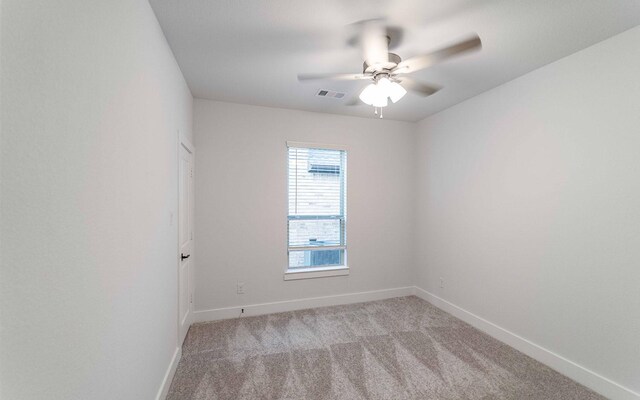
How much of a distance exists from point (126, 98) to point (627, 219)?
325 cm

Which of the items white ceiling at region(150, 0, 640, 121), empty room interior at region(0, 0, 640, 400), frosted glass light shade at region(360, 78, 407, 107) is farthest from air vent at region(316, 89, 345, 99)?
frosted glass light shade at region(360, 78, 407, 107)

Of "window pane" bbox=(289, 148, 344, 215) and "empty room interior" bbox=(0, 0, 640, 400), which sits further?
"window pane" bbox=(289, 148, 344, 215)

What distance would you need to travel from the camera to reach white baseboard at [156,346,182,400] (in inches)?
78.0

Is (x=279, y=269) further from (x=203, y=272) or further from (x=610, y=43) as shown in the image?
(x=610, y=43)

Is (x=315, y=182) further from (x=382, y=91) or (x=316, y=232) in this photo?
(x=382, y=91)

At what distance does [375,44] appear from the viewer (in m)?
2.05

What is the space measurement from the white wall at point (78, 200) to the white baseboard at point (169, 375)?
0.93ft

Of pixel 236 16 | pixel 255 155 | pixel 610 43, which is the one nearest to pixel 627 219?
pixel 610 43

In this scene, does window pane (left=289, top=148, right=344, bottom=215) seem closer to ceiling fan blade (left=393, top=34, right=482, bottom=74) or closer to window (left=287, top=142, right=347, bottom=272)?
window (left=287, top=142, right=347, bottom=272)

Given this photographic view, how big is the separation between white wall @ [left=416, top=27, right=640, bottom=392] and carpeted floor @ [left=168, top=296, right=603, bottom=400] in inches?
16.2

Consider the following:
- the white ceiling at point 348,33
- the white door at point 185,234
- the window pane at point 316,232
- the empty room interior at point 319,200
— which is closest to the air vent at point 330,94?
the empty room interior at point 319,200

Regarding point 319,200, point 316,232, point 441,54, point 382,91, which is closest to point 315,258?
point 316,232

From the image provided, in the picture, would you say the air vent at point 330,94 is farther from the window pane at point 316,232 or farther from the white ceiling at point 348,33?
the window pane at point 316,232

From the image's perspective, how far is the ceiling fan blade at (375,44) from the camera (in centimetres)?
198
